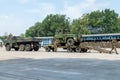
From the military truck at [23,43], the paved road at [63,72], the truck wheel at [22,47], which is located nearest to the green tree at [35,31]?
the military truck at [23,43]

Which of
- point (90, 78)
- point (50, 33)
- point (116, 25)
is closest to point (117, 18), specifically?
point (116, 25)

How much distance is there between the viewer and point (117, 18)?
4449 inches

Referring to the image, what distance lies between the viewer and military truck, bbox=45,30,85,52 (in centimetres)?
3400

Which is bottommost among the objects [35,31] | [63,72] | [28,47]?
[63,72]

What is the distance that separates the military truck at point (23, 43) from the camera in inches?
1556

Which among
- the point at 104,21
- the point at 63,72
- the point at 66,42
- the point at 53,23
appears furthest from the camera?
the point at 53,23

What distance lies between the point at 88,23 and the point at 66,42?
6917cm

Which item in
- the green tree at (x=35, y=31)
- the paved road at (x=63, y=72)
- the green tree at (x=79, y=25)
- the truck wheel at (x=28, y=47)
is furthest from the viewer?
the green tree at (x=35, y=31)

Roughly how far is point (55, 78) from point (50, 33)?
4458 inches

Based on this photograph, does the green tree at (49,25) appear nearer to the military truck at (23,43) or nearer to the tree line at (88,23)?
the tree line at (88,23)

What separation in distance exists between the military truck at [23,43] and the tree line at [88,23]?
57069 millimetres

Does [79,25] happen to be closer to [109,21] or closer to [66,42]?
[109,21]

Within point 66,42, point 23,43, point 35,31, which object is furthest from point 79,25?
point 66,42

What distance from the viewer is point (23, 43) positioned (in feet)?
132
